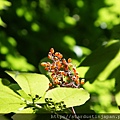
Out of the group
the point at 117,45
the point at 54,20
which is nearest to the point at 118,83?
the point at 117,45

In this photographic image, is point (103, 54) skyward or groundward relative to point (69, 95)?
skyward

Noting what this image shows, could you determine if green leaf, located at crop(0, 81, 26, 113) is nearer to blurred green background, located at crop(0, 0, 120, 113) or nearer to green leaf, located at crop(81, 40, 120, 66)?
green leaf, located at crop(81, 40, 120, 66)

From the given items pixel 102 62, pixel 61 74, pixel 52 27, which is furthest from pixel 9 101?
pixel 52 27

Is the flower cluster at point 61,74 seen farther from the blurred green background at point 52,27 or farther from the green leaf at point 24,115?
the blurred green background at point 52,27

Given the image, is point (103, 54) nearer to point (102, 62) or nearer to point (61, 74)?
point (102, 62)

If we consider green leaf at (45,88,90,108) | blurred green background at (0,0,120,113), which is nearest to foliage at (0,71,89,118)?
green leaf at (45,88,90,108)
